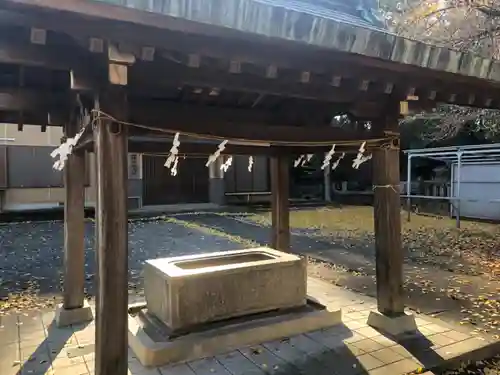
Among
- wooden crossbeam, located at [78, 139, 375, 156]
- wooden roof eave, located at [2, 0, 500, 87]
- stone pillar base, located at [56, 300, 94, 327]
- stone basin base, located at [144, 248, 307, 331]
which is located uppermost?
wooden roof eave, located at [2, 0, 500, 87]

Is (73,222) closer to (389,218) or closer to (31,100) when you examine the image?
(31,100)

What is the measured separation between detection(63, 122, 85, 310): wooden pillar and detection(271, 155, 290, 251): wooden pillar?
2.32 meters

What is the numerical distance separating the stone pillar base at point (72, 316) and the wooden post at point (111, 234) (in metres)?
2.04

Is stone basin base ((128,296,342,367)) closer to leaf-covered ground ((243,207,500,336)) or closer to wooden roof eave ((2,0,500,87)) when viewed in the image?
leaf-covered ground ((243,207,500,336))

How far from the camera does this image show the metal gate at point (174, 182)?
1819cm

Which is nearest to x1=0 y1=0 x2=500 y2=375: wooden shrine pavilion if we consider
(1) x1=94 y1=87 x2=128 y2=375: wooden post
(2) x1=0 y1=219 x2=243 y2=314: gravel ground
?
(1) x1=94 y1=87 x2=128 y2=375: wooden post

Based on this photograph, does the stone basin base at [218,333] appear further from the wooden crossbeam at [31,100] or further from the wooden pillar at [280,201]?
the wooden crossbeam at [31,100]

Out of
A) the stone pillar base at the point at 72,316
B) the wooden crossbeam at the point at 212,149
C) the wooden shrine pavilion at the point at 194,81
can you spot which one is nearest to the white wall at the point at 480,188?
the wooden crossbeam at the point at 212,149

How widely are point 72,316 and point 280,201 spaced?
2.80 metres

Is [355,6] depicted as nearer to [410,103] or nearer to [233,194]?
[410,103]

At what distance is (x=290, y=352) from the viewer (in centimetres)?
388

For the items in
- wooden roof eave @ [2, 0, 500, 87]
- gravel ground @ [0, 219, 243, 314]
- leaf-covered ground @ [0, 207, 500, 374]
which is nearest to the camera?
wooden roof eave @ [2, 0, 500, 87]

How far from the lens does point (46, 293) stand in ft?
19.6

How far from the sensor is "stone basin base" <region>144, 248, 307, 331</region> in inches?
150
